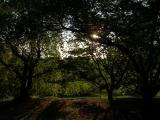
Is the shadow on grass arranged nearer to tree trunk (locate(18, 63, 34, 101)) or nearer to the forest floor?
the forest floor

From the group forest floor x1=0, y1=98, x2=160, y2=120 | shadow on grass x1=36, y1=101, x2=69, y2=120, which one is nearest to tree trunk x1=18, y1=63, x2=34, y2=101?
forest floor x1=0, y1=98, x2=160, y2=120

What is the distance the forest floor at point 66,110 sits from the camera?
2605 centimetres

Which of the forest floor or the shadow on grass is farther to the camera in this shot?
the shadow on grass

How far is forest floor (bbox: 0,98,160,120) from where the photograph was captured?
85.5ft

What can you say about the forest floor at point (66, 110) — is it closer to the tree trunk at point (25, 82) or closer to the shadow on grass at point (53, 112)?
the shadow on grass at point (53, 112)

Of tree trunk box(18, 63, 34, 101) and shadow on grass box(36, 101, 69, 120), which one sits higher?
tree trunk box(18, 63, 34, 101)

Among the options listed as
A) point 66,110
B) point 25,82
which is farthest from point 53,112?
point 25,82

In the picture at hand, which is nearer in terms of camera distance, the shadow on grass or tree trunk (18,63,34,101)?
the shadow on grass

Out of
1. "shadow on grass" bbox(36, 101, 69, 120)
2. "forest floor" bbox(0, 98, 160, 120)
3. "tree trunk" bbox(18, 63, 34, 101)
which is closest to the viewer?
"forest floor" bbox(0, 98, 160, 120)

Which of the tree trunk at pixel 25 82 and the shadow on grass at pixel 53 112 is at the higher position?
the tree trunk at pixel 25 82

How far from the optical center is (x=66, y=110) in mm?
28547

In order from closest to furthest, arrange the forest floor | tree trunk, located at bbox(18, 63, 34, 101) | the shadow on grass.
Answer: the forest floor
the shadow on grass
tree trunk, located at bbox(18, 63, 34, 101)

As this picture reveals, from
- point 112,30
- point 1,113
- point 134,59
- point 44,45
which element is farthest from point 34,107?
point 112,30

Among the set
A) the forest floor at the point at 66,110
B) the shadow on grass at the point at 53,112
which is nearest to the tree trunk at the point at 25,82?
the forest floor at the point at 66,110
